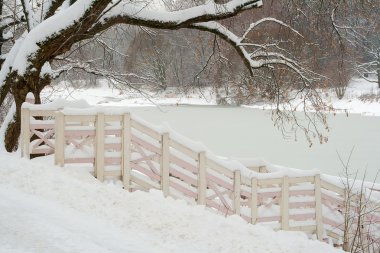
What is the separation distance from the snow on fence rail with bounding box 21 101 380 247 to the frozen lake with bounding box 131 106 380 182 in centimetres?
620

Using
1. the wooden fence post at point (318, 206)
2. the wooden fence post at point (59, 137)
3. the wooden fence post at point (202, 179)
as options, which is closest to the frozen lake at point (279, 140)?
the wooden fence post at point (318, 206)

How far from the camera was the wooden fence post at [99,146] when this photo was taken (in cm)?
824

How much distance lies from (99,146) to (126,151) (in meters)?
0.45

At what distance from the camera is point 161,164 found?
8.70 meters

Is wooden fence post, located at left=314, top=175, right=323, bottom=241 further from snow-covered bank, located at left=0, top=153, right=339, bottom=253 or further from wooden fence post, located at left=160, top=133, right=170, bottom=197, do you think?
snow-covered bank, located at left=0, top=153, right=339, bottom=253

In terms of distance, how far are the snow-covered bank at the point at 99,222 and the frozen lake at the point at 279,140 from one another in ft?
34.7

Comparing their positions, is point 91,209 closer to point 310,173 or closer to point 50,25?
point 50,25

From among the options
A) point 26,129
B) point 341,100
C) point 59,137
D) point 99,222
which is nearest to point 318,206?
point 59,137

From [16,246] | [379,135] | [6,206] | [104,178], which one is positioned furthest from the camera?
[379,135]

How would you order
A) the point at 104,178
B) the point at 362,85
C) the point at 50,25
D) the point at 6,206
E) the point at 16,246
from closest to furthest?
the point at 16,246 → the point at 6,206 → the point at 104,178 → the point at 50,25 → the point at 362,85

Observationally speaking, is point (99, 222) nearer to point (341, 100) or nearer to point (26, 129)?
point (26, 129)

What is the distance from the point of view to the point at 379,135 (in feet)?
93.2

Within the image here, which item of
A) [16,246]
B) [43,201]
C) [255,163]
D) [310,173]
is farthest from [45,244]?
[255,163]

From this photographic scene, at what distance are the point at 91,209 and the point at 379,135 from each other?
2511cm
